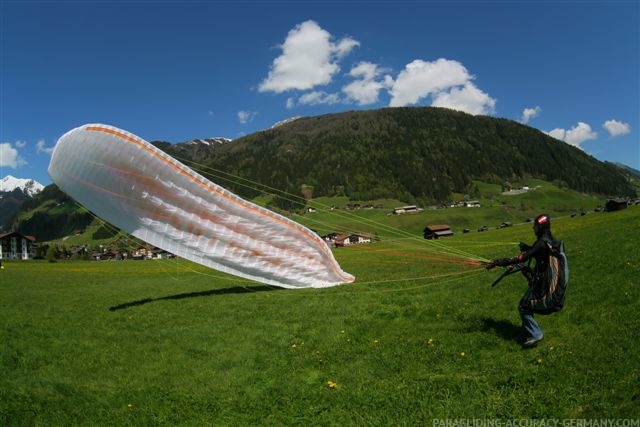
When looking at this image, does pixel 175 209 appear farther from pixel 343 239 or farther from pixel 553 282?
pixel 343 239

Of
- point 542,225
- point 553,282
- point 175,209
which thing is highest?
point 175,209

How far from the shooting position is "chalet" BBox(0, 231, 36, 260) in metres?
128

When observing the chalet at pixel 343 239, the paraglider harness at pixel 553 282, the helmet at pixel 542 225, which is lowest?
the chalet at pixel 343 239

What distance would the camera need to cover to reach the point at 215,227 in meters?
18.7

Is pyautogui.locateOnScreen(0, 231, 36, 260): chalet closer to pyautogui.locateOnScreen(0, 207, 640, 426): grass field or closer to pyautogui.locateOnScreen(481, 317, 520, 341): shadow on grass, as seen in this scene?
pyautogui.locateOnScreen(0, 207, 640, 426): grass field

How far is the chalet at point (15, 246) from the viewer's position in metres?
128

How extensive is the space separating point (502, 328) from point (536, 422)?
391 centimetres

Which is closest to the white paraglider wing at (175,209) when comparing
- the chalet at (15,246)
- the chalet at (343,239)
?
the chalet at (343,239)

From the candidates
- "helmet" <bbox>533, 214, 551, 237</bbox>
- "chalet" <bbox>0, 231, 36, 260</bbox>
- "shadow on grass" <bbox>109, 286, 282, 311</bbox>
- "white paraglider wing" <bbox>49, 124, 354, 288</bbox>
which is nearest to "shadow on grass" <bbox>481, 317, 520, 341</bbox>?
"helmet" <bbox>533, 214, 551, 237</bbox>

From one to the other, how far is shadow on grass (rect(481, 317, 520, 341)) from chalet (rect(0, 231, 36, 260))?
148659 mm

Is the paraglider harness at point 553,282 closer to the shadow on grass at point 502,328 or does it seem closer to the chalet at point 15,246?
the shadow on grass at point 502,328

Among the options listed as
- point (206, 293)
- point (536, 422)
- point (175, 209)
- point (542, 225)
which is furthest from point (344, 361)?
point (206, 293)

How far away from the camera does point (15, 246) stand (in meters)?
132

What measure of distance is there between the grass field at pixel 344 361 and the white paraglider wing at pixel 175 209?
3.55 meters
